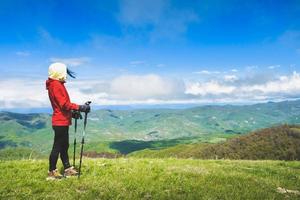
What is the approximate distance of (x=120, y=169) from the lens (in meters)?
15.3

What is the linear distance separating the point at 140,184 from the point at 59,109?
174 inches

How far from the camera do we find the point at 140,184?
12.2m

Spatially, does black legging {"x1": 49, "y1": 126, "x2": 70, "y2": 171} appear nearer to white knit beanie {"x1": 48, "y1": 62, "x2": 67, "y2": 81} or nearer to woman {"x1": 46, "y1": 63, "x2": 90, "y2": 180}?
woman {"x1": 46, "y1": 63, "x2": 90, "y2": 180}

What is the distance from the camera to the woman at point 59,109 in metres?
12.9

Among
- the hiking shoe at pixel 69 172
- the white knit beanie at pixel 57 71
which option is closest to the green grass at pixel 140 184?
the hiking shoe at pixel 69 172

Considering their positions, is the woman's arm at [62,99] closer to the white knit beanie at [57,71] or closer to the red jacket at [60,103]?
the red jacket at [60,103]

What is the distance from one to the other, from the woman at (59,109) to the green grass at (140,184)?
0.73 metres

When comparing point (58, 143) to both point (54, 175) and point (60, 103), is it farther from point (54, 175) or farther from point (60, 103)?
point (60, 103)

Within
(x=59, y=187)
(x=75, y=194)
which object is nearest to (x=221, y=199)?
(x=75, y=194)

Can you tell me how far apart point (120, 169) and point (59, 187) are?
4.23 m

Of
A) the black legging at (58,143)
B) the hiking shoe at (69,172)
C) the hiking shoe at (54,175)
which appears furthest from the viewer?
the hiking shoe at (69,172)

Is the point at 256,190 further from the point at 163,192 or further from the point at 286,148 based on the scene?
the point at 286,148

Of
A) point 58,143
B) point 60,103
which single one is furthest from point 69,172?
point 60,103

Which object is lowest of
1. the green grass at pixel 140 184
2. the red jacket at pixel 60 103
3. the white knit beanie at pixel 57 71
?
the green grass at pixel 140 184
